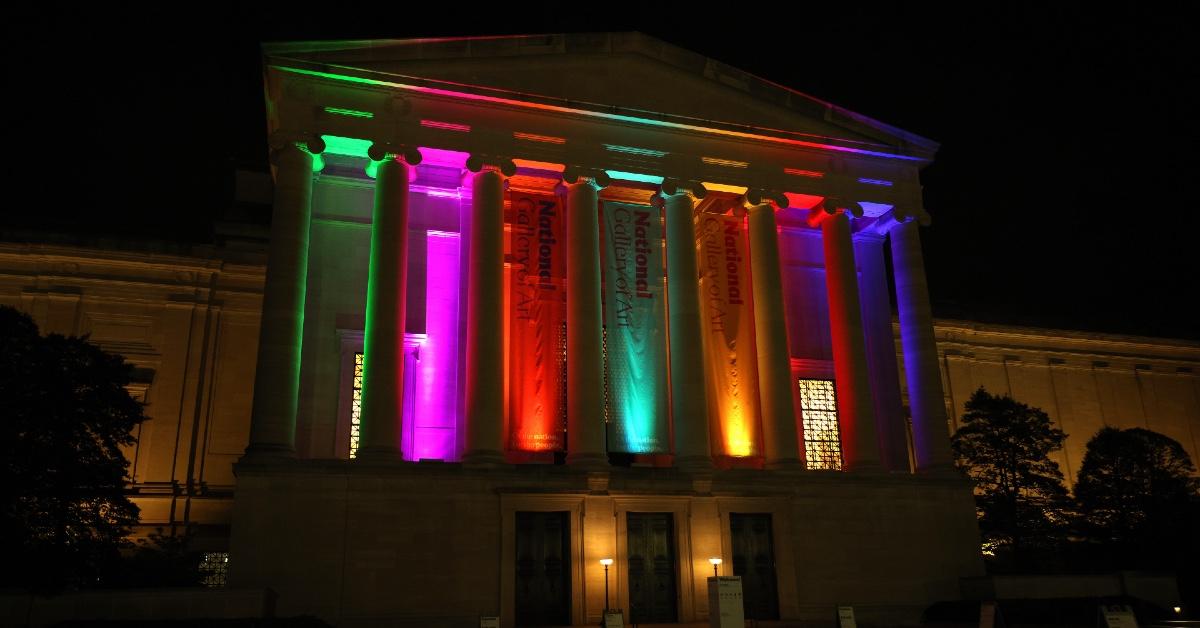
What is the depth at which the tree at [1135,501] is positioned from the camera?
41.4 metres

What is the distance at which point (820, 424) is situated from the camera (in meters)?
41.4

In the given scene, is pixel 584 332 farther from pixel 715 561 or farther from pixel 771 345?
pixel 715 561

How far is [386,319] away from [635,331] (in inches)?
377

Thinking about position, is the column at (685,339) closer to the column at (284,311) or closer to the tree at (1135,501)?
the column at (284,311)

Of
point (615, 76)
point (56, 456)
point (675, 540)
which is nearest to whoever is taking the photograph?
point (56, 456)

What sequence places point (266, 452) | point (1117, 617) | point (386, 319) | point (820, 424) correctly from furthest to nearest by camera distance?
point (820, 424) → point (386, 319) → point (266, 452) → point (1117, 617)

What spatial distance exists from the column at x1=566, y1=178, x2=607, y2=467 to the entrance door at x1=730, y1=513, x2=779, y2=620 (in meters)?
5.96

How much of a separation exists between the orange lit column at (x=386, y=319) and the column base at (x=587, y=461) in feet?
20.3

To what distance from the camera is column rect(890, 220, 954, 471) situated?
38812 millimetres

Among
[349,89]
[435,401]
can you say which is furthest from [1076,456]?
[349,89]

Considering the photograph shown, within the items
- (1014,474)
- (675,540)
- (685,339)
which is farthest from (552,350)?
(1014,474)

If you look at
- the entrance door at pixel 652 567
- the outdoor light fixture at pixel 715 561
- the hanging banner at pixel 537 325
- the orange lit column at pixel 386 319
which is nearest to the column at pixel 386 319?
the orange lit column at pixel 386 319

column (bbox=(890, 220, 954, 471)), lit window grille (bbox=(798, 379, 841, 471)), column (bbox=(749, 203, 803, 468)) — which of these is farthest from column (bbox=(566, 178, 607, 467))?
column (bbox=(890, 220, 954, 471))

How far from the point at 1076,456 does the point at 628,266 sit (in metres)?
38.7
